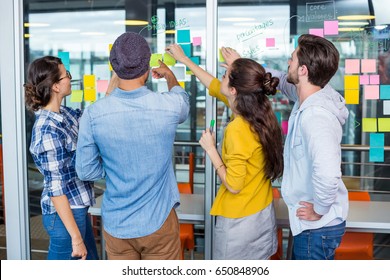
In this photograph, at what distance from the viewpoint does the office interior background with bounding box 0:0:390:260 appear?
2.93 m

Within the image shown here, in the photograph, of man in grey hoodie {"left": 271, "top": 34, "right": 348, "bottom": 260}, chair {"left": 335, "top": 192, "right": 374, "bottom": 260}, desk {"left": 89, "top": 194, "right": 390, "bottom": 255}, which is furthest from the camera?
chair {"left": 335, "top": 192, "right": 374, "bottom": 260}

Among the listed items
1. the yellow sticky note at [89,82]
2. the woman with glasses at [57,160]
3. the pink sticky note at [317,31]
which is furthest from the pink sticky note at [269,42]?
the woman with glasses at [57,160]

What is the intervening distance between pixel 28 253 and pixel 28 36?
135cm

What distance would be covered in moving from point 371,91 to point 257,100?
1164 millimetres

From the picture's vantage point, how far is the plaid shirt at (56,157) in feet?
6.54

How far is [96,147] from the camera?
185cm

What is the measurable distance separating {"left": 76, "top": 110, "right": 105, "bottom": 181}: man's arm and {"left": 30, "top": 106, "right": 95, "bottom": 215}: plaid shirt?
0.56ft

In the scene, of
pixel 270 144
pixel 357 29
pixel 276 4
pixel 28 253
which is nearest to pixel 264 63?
pixel 276 4

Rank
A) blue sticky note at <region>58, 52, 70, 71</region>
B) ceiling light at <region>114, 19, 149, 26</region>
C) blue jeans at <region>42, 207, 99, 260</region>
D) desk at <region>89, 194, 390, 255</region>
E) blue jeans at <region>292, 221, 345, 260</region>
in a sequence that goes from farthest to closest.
→ blue sticky note at <region>58, 52, 70, 71</region>, ceiling light at <region>114, 19, 149, 26</region>, desk at <region>89, 194, 390, 255</region>, blue jeans at <region>42, 207, 99, 260</region>, blue jeans at <region>292, 221, 345, 260</region>

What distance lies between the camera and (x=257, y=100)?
2.06 metres

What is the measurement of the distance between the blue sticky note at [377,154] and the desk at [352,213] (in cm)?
25

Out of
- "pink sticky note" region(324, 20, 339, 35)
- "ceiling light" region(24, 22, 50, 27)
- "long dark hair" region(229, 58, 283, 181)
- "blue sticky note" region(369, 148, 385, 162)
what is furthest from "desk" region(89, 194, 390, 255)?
"ceiling light" region(24, 22, 50, 27)

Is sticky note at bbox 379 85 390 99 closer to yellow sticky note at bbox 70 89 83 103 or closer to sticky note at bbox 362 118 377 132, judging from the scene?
sticky note at bbox 362 118 377 132

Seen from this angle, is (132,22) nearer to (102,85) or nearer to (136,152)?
(102,85)
